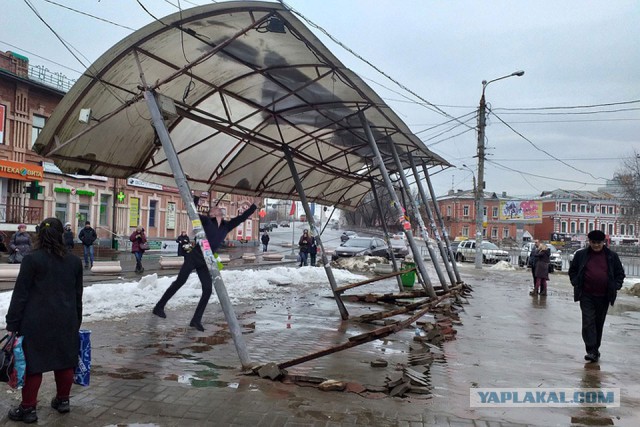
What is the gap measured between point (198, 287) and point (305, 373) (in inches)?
267

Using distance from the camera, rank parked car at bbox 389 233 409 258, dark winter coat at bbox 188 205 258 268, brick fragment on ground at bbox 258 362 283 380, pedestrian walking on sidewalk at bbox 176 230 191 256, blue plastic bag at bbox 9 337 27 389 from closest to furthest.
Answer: blue plastic bag at bbox 9 337 27 389
brick fragment on ground at bbox 258 362 283 380
pedestrian walking on sidewalk at bbox 176 230 191 256
dark winter coat at bbox 188 205 258 268
parked car at bbox 389 233 409 258

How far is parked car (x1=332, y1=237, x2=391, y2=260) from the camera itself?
26328 millimetres

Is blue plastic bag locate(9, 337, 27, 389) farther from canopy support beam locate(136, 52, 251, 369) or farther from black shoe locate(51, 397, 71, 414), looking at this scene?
canopy support beam locate(136, 52, 251, 369)

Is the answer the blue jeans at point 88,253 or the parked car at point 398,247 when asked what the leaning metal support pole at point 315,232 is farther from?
the parked car at point 398,247

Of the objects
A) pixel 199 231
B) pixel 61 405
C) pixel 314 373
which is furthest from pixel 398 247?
pixel 61 405

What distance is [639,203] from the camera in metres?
56.2

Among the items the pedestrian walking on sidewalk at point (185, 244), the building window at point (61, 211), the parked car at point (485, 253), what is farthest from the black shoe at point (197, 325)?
the parked car at point (485, 253)

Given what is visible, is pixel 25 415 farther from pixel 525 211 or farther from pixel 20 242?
pixel 525 211

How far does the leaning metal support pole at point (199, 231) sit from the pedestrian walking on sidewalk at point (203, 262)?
2177 millimetres

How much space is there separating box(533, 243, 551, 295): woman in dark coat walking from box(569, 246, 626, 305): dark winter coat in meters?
8.64

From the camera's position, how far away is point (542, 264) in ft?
49.2

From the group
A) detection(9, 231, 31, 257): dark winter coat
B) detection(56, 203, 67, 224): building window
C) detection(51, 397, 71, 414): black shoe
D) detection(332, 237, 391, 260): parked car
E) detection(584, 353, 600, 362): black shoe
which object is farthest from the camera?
detection(56, 203, 67, 224): building window

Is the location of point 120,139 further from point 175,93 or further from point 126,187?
point 126,187

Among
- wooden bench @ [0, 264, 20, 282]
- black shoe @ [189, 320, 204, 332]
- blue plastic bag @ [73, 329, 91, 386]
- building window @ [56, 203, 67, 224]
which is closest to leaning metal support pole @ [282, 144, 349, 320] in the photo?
black shoe @ [189, 320, 204, 332]
